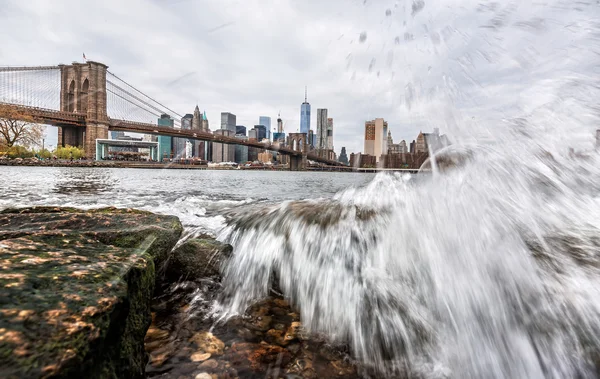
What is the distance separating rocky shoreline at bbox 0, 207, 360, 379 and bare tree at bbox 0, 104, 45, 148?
144ft

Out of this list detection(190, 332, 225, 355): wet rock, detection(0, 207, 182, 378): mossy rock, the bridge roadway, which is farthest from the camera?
the bridge roadway

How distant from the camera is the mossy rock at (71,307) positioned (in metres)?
1.16

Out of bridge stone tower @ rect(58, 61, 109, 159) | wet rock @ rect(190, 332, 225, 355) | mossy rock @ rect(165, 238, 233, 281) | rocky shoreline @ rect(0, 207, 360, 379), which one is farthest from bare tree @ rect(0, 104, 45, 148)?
wet rock @ rect(190, 332, 225, 355)

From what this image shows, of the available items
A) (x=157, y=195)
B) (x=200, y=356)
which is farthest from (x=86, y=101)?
(x=200, y=356)

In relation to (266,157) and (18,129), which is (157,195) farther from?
(266,157)

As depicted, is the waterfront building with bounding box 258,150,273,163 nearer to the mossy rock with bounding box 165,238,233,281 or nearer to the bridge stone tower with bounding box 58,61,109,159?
the bridge stone tower with bounding box 58,61,109,159

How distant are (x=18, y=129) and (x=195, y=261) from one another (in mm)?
49544

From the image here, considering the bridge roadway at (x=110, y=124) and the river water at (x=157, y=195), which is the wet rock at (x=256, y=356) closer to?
the river water at (x=157, y=195)

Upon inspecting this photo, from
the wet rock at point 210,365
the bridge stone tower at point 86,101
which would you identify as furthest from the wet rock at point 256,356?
the bridge stone tower at point 86,101

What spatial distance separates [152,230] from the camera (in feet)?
12.0

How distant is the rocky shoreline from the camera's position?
1.26 m

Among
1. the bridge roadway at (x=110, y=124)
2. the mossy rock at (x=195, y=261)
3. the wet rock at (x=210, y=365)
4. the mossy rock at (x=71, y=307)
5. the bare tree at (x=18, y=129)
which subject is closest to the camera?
the mossy rock at (x=71, y=307)

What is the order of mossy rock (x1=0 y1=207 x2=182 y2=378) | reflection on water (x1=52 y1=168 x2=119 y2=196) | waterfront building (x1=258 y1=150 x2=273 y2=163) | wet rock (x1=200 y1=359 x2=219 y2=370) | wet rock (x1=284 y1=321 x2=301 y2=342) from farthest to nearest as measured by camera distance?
waterfront building (x1=258 y1=150 x2=273 y2=163) → reflection on water (x1=52 y1=168 x2=119 y2=196) → wet rock (x1=284 y1=321 x2=301 y2=342) → wet rock (x1=200 y1=359 x2=219 y2=370) → mossy rock (x1=0 y1=207 x2=182 y2=378)

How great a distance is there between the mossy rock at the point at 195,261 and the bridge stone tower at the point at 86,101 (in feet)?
190
